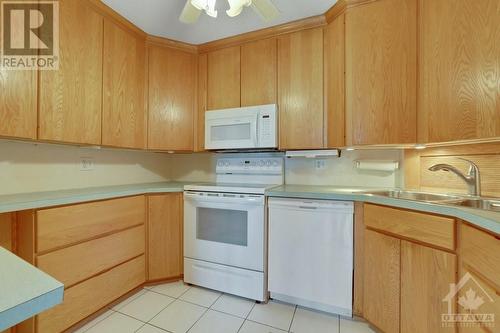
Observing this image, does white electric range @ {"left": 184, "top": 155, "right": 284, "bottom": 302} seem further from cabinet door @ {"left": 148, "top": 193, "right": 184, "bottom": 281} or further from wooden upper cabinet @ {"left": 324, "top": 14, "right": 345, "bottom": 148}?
wooden upper cabinet @ {"left": 324, "top": 14, "right": 345, "bottom": 148}

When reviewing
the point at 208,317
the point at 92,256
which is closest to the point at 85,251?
the point at 92,256

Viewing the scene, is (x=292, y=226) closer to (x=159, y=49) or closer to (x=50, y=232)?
(x=50, y=232)

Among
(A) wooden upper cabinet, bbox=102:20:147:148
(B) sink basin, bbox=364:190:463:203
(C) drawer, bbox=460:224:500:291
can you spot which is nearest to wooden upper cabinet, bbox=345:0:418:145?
(B) sink basin, bbox=364:190:463:203

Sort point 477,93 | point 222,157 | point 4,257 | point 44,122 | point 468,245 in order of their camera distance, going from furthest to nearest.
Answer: point 222,157 < point 44,122 < point 477,93 < point 468,245 < point 4,257

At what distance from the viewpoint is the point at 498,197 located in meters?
1.44

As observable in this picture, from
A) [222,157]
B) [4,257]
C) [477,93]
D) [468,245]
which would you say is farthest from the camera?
[222,157]

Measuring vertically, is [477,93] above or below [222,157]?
above

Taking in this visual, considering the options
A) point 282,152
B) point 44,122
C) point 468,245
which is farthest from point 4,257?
point 282,152

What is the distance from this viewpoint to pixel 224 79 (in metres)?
2.18

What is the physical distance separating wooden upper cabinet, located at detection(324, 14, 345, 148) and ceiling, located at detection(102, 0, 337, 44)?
189mm

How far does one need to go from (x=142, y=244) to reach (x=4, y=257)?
4.92 ft

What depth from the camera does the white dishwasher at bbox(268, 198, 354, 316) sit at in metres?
1.59

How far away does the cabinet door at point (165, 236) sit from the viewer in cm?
198

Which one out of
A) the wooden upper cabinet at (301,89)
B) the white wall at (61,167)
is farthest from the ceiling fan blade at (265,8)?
the white wall at (61,167)
